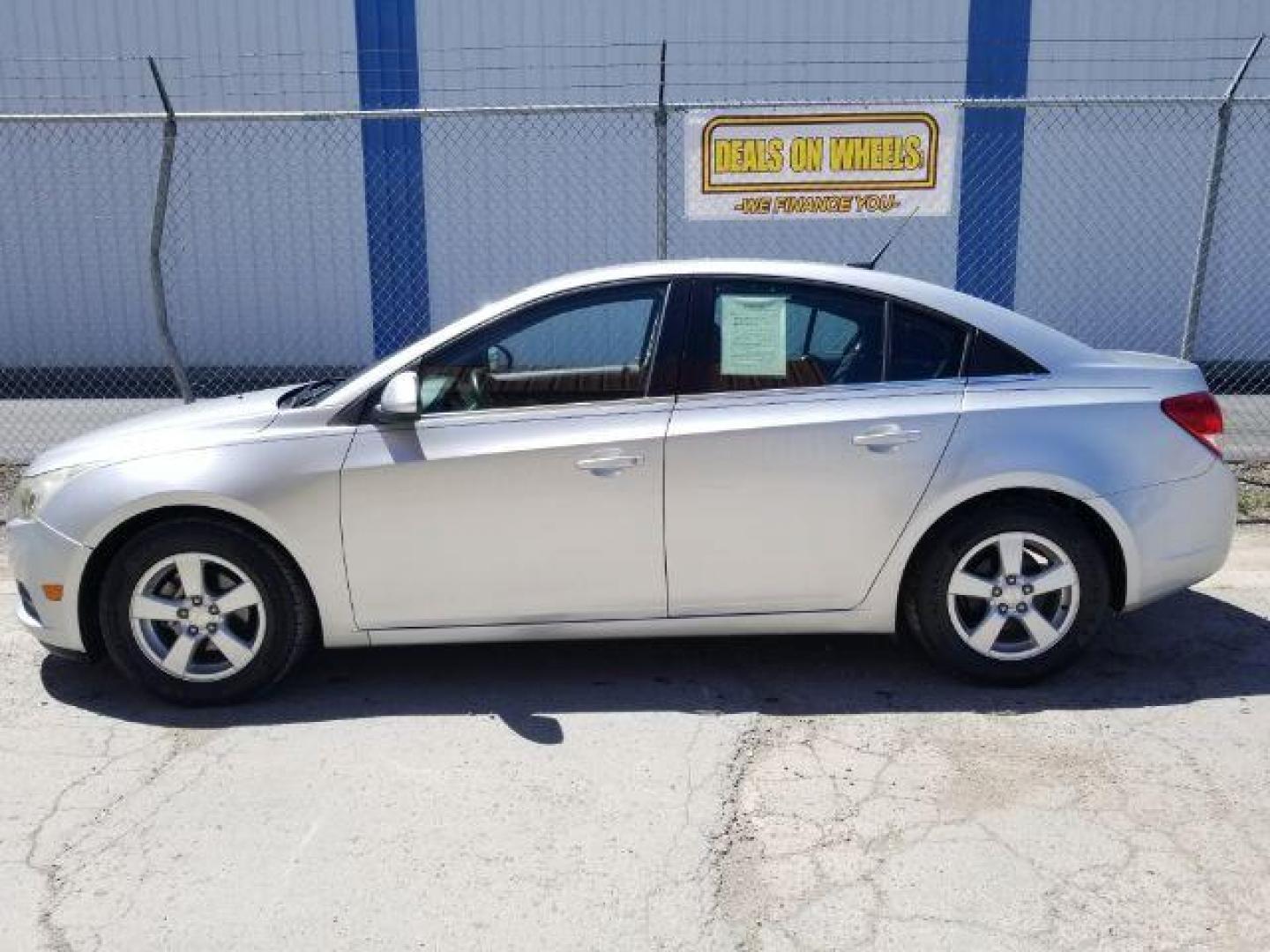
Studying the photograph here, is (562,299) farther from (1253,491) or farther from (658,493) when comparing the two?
(1253,491)

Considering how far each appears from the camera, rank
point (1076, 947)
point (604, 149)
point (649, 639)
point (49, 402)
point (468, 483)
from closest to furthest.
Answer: point (1076, 947) < point (468, 483) < point (649, 639) < point (49, 402) < point (604, 149)

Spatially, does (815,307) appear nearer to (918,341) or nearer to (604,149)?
(918,341)

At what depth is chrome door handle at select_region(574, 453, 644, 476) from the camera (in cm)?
397

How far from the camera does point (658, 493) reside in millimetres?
3990

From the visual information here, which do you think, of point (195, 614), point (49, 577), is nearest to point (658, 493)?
point (195, 614)

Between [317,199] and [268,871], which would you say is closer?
[268,871]

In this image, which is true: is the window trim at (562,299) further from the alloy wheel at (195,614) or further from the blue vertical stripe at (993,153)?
the blue vertical stripe at (993,153)

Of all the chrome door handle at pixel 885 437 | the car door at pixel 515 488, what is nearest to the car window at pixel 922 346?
the chrome door handle at pixel 885 437

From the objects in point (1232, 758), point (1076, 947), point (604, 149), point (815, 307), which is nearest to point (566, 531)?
point (815, 307)

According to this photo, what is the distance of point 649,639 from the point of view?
482cm

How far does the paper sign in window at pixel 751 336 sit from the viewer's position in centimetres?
412

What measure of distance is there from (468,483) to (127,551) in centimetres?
126

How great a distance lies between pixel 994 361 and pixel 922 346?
270 mm

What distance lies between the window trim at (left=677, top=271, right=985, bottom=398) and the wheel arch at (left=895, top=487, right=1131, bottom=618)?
46cm
